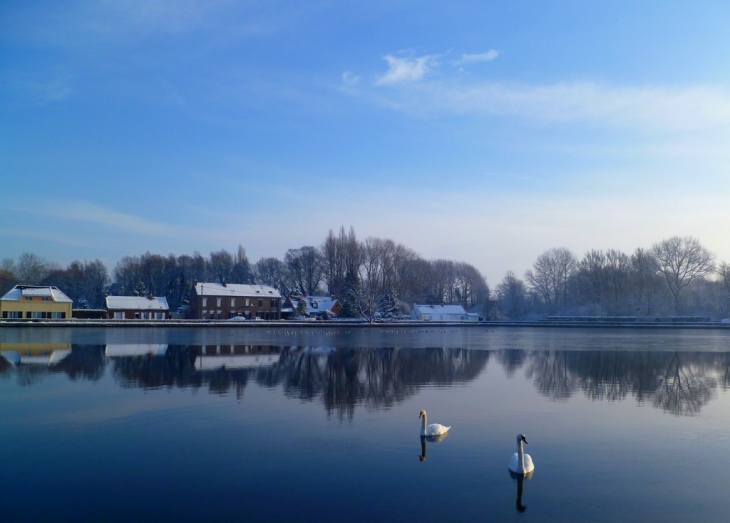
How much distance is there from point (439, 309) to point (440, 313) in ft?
4.25

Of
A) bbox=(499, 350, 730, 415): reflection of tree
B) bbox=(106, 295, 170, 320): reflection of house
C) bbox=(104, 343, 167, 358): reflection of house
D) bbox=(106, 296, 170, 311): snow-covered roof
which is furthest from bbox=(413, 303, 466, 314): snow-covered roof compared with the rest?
bbox=(104, 343, 167, 358): reflection of house

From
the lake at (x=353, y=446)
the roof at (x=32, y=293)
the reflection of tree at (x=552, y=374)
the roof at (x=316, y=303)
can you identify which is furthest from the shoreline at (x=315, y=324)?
the lake at (x=353, y=446)

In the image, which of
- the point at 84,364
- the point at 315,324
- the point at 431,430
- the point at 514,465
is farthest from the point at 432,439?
the point at 315,324

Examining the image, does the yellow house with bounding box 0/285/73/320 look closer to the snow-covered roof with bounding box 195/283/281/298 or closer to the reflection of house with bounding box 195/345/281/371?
the snow-covered roof with bounding box 195/283/281/298

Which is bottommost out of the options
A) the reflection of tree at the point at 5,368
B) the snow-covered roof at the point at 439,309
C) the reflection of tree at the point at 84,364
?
the reflection of tree at the point at 84,364

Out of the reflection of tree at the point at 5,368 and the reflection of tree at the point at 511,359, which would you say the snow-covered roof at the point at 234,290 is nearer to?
the reflection of tree at the point at 511,359

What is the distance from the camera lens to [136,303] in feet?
245

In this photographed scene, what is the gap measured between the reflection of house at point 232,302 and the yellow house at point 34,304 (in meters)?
15.8

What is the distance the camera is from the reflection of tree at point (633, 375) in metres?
18.1

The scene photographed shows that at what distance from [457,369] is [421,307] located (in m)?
67.4

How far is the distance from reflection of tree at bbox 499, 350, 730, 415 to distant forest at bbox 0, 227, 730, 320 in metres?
45.9

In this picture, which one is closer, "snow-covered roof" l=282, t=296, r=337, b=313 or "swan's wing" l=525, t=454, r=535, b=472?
"swan's wing" l=525, t=454, r=535, b=472

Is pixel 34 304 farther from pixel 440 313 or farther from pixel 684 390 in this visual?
pixel 684 390

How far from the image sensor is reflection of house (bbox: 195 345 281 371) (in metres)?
25.4
